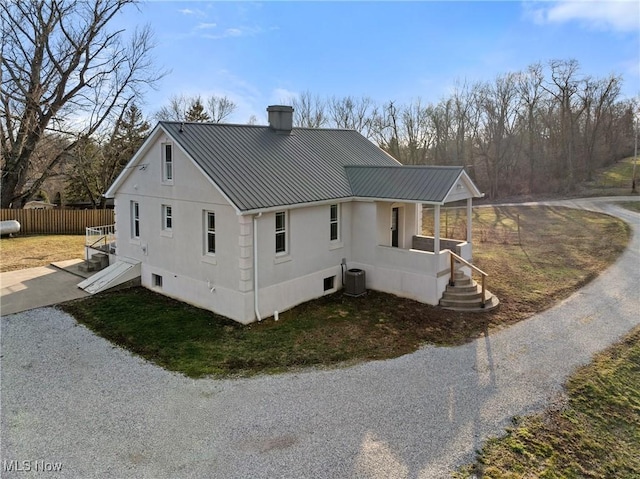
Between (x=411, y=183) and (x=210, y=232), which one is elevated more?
(x=411, y=183)

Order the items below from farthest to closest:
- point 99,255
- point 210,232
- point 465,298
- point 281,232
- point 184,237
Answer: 1. point 99,255
2. point 465,298
3. point 184,237
4. point 281,232
5. point 210,232

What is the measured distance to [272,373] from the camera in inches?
378

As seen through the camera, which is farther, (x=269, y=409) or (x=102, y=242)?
(x=102, y=242)

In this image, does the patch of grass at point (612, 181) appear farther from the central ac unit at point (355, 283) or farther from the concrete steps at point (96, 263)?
the concrete steps at point (96, 263)

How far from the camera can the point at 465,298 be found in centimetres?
1389

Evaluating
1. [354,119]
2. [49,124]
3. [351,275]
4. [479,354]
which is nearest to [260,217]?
[351,275]

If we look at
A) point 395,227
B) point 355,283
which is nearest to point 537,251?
point 395,227

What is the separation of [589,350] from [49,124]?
1326 inches

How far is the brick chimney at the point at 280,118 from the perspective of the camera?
16.6 meters

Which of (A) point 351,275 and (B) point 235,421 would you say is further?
Answer: (A) point 351,275

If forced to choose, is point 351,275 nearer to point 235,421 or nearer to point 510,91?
point 235,421

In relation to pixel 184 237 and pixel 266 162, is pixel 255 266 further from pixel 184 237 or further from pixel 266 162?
pixel 266 162

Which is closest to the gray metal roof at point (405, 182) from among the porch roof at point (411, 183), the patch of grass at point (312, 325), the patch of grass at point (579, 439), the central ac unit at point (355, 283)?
the porch roof at point (411, 183)

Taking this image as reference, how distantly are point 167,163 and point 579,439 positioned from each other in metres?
13.1
